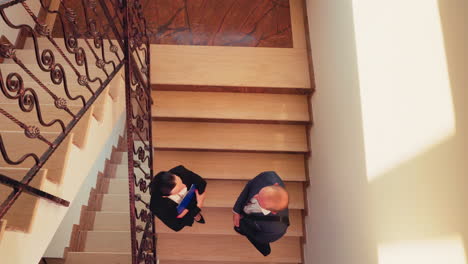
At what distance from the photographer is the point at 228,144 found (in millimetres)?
3570

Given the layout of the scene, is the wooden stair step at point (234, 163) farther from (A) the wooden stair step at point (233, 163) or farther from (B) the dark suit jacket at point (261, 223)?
(B) the dark suit jacket at point (261, 223)

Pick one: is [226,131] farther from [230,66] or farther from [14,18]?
[14,18]

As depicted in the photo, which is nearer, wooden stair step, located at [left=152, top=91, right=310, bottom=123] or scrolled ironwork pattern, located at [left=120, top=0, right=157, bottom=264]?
scrolled ironwork pattern, located at [left=120, top=0, right=157, bottom=264]

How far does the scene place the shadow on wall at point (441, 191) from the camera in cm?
114

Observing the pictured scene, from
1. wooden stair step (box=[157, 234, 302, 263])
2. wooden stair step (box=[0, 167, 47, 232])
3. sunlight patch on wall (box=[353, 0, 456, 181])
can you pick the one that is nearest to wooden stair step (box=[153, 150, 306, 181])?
wooden stair step (box=[157, 234, 302, 263])

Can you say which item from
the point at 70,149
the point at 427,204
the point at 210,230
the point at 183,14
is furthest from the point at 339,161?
the point at 183,14

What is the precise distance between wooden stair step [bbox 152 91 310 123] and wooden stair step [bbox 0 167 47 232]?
6.25ft

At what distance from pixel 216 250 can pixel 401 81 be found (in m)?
2.87

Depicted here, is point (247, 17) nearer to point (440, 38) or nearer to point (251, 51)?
point (251, 51)

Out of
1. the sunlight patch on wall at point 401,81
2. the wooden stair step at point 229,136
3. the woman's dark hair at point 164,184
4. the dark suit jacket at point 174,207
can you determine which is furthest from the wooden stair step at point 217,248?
the sunlight patch on wall at point 401,81

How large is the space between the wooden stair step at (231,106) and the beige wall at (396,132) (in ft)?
2.36

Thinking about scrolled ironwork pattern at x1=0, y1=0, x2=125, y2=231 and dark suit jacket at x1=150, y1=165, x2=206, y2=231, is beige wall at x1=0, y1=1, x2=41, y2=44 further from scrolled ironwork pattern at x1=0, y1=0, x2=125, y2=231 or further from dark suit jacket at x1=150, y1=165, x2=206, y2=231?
dark suit jacket at x1=150, y1=165, x2=206, y2=231

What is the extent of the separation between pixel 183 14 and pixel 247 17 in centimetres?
84

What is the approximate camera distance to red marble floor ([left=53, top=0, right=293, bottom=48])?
4.00 m
